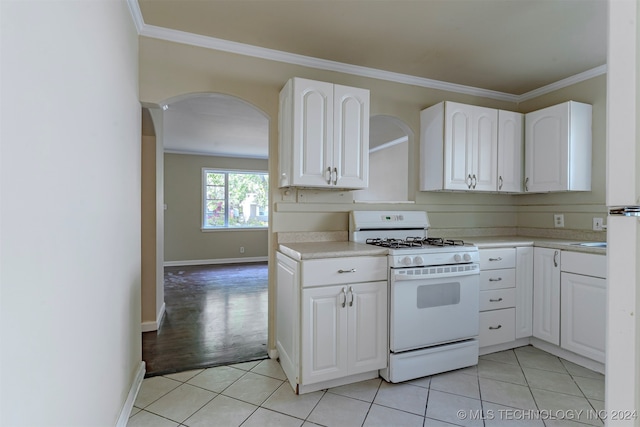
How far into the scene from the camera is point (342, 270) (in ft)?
6.95

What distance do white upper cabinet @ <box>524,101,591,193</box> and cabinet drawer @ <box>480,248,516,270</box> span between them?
2.72ft

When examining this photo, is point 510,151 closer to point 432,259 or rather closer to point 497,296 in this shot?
point 497,296

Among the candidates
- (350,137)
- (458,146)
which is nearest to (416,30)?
(350,137)

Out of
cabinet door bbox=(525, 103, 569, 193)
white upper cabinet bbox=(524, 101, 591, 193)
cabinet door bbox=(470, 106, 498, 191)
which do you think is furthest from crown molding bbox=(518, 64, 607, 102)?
cabinet door bbox=(470, 106, 498, 191)

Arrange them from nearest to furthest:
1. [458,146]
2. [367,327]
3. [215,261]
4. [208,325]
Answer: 1. [367,327]
2. [458,146]
3. [208,325]
4. [215,261]

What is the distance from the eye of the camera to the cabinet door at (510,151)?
3100 millimetres

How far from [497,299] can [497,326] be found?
0.75 feet

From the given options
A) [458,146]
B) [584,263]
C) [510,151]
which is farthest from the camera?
[510,151]

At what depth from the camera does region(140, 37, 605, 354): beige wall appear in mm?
2352

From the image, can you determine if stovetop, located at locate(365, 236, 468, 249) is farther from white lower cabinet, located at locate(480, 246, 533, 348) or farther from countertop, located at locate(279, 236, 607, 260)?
white lower cabinet, located at locate(480, 246, 533, 348)

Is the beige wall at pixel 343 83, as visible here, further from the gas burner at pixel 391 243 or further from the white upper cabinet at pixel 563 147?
the gas burner at pixel 391 243

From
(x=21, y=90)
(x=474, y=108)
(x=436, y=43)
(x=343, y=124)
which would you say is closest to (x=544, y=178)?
→ (x=474, y=108)

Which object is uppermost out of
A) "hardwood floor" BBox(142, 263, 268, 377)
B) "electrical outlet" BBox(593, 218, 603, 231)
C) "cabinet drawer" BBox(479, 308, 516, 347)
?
"electrical outlet" BBox(593, 218, 603, 231)

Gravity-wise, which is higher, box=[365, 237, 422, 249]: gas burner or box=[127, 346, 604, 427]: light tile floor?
box=[365, 237, 422, 249]: gas burner
